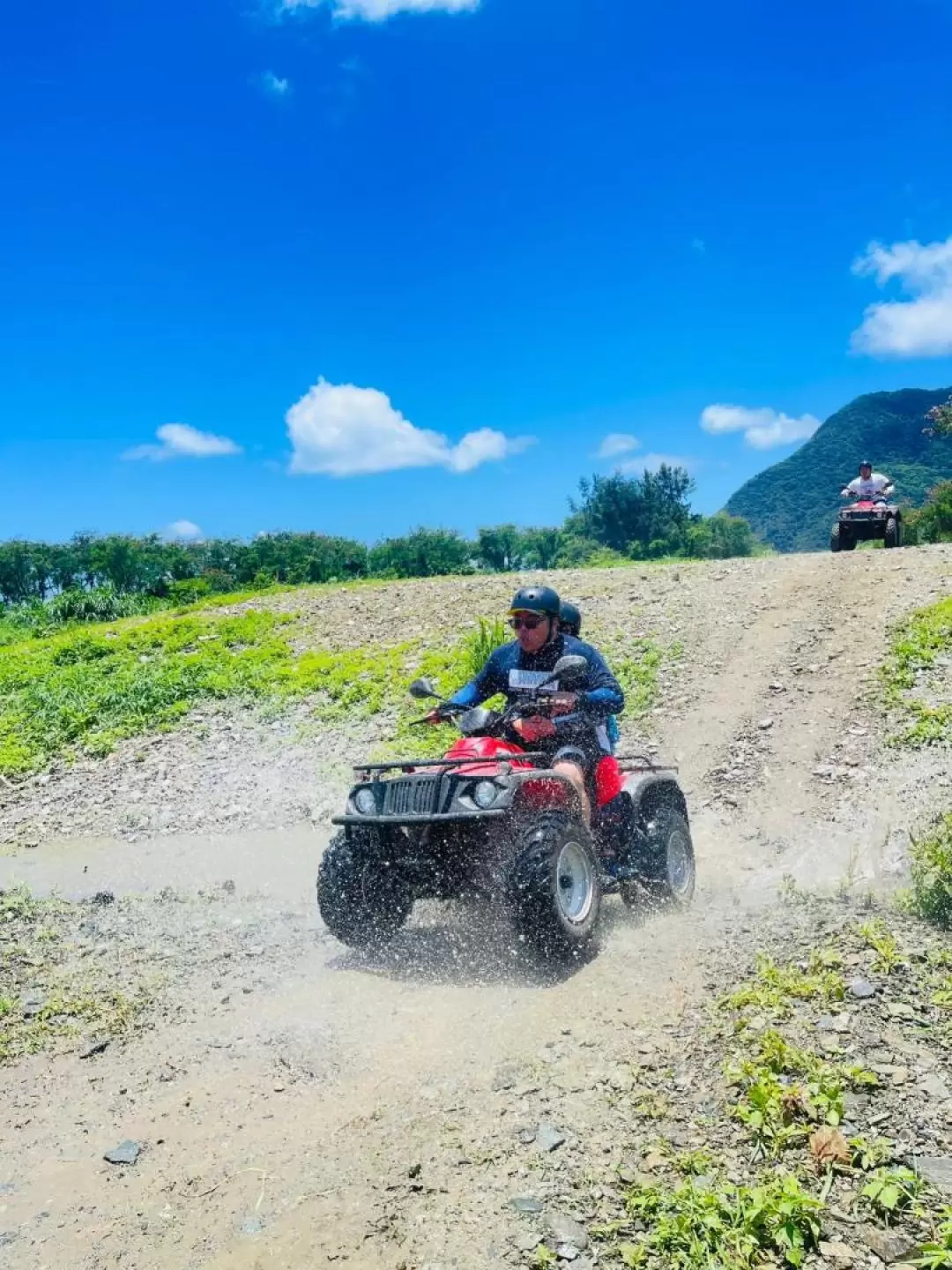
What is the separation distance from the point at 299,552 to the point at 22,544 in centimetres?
→ 992

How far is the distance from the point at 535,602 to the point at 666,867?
2.14 metres

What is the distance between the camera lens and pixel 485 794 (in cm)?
582

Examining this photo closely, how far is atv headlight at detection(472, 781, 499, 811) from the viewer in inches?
228

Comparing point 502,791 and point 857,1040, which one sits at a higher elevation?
point 502,791

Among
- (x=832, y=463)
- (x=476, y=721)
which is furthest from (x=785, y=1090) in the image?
(x=832, y=463)

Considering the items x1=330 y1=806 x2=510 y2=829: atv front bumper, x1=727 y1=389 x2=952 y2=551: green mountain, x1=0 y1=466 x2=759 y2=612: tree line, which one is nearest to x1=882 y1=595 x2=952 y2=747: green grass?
x1=330 y1=806 x2=510 y2=829: atv front bumper

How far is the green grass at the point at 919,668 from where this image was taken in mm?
10680

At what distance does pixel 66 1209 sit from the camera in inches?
148

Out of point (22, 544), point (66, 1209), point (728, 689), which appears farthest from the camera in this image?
point (22, 544)

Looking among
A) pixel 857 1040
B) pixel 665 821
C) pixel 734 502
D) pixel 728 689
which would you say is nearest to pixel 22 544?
pixel 728 689

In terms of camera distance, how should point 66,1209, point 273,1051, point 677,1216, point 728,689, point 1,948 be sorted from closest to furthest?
point 677,1216
point 66,1209
point 273,1051
point 1,948
point 728,689

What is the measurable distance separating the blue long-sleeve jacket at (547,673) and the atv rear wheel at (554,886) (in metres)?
0.91

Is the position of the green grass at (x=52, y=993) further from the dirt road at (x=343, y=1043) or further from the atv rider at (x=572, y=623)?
the atv rider at (x=572, y=623)

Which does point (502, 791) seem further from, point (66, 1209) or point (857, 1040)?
point (66, 1209)
